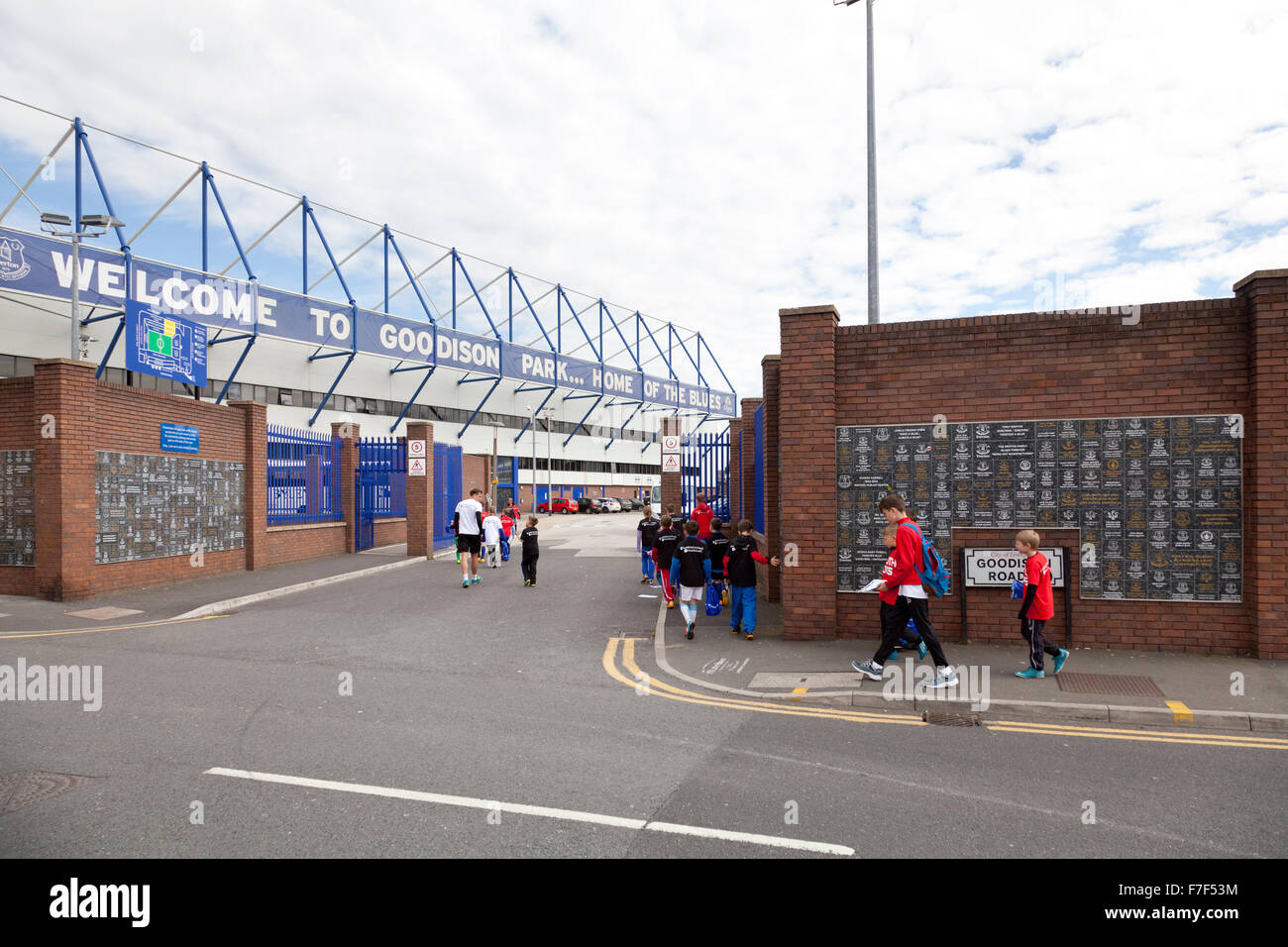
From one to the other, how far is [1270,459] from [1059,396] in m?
2.10

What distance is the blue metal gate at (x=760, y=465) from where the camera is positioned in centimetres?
1306

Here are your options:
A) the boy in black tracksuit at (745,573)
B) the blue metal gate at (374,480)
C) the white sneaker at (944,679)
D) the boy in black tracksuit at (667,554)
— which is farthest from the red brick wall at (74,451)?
the white sneaker at (944,679)

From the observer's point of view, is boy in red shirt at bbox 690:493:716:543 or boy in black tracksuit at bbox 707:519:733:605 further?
boy in red shirt at bbox 690:493:716:543

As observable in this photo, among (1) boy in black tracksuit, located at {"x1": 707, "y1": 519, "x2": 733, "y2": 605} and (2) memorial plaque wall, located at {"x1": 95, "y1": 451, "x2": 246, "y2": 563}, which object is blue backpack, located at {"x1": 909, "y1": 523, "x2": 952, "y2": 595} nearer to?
(1) boy in black tracksuit, located at {"x1": 707, "y1": 519, "x2": 733, "y2": 605}

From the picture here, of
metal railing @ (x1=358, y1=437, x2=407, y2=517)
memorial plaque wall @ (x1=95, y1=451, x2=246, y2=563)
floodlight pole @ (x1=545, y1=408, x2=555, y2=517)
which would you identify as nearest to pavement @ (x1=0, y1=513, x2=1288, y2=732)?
memorial plaque wall @ (x1=95, y1=451, x2=246, y2=563)

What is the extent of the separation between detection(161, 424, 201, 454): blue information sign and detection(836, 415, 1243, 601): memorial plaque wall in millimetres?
12831

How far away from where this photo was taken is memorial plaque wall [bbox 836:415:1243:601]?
27.3 feet

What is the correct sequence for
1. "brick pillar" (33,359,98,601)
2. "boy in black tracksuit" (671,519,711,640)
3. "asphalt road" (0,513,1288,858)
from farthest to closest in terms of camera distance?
"brick pillar" (33,359,98,601)
"boy in black tracksuit" (671,519,711,640)
"asphalt road" (0,513,1288,858)

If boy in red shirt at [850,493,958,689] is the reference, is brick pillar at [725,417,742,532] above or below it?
above

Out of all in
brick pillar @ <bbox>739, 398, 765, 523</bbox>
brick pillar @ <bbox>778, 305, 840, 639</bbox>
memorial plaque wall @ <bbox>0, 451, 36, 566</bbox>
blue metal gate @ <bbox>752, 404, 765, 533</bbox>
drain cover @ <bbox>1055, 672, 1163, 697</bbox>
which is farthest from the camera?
brick pillar @ <bbox>739, 398, 765, 523</bbox>

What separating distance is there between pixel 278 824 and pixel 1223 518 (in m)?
9.46

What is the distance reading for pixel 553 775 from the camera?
496 centimetres

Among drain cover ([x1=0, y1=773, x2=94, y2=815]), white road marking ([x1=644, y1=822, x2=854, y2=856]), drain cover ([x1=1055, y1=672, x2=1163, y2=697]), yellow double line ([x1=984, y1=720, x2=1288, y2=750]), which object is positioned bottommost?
yellow double line ([x1=984, y1=720, x2=1288, y2=750])

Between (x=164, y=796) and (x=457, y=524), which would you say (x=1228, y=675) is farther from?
(x=457, y=524)
